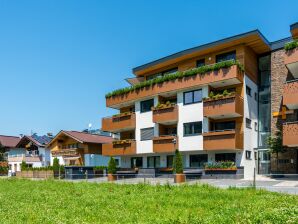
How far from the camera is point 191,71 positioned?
1399 inches

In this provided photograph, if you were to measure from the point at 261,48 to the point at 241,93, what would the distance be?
556 cm

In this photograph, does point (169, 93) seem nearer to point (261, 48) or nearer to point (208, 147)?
point (208, 147)

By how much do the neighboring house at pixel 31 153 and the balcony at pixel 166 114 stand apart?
31.9 meters

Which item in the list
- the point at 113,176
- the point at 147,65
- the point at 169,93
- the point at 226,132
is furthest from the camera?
the point at 147,65

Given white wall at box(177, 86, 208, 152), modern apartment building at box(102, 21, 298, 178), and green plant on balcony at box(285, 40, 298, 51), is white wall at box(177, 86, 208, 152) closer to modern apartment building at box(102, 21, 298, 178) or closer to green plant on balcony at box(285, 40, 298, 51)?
modern apartment building at box(102, 21, 298, 178)

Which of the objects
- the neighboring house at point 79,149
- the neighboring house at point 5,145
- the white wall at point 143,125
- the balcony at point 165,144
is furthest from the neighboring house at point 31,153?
the balcony at point 165,144

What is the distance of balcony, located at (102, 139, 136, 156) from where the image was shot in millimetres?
41156

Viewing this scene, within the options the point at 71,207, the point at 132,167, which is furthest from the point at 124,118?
the point at 71,207

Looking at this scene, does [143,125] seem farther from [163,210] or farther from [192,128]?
[163,210]

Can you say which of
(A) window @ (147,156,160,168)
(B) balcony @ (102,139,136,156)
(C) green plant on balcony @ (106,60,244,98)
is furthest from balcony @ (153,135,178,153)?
(C) green plant on balcony @ (106,60,244,98)

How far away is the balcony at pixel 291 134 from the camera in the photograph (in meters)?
26.8

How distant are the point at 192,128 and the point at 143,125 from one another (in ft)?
23.5

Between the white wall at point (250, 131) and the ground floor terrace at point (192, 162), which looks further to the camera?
the white wall at point (250, 131)

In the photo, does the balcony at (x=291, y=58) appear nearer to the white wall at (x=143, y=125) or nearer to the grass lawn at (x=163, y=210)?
the white wall at (x=143, y=125)
